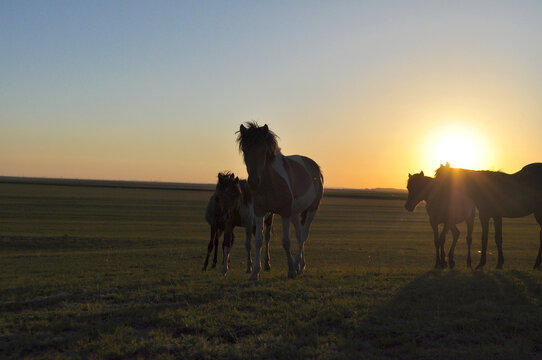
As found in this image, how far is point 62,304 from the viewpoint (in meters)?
7.42

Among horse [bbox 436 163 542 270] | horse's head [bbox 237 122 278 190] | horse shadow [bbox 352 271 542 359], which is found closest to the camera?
horse shadow [bbox 352 271 542 359]

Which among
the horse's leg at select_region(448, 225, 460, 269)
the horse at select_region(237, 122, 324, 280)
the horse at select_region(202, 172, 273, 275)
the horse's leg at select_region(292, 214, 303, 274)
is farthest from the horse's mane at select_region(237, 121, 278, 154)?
the horse's leg at select_region(448, 225, 460, 269)

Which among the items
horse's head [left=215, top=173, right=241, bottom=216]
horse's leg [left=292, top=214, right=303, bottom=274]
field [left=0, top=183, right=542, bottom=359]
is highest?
horse's head [left=215, top=173, right=241, bottom=216]

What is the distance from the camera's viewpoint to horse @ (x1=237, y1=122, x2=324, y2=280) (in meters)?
8.75

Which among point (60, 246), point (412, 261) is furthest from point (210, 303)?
point (60, 246)

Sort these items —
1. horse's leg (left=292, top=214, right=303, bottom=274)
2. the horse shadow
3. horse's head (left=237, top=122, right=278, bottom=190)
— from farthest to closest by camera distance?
horse's leg (left=292, top=214, right=303, bottom=274), horse's head (left=237, top=122, right=278, bottom=190), the horse shadow

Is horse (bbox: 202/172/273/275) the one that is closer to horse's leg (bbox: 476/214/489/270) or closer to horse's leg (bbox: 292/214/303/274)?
horse's leg (bbox: 292/214/303/274)

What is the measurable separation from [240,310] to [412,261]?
16.0 metres

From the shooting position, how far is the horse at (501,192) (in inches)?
452

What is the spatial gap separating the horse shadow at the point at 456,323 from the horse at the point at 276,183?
10.0ft

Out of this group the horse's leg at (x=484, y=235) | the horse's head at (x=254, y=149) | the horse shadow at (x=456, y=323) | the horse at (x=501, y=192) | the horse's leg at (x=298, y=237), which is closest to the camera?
the horse shadow at (x=456, y=323)

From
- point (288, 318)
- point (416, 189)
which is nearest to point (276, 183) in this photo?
point (288, 318)

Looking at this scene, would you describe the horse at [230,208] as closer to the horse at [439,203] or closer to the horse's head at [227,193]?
the horse's head at [227,193]

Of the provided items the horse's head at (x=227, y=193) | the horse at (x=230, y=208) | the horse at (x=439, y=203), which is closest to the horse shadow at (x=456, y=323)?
the horse at (x=439, y=203)
